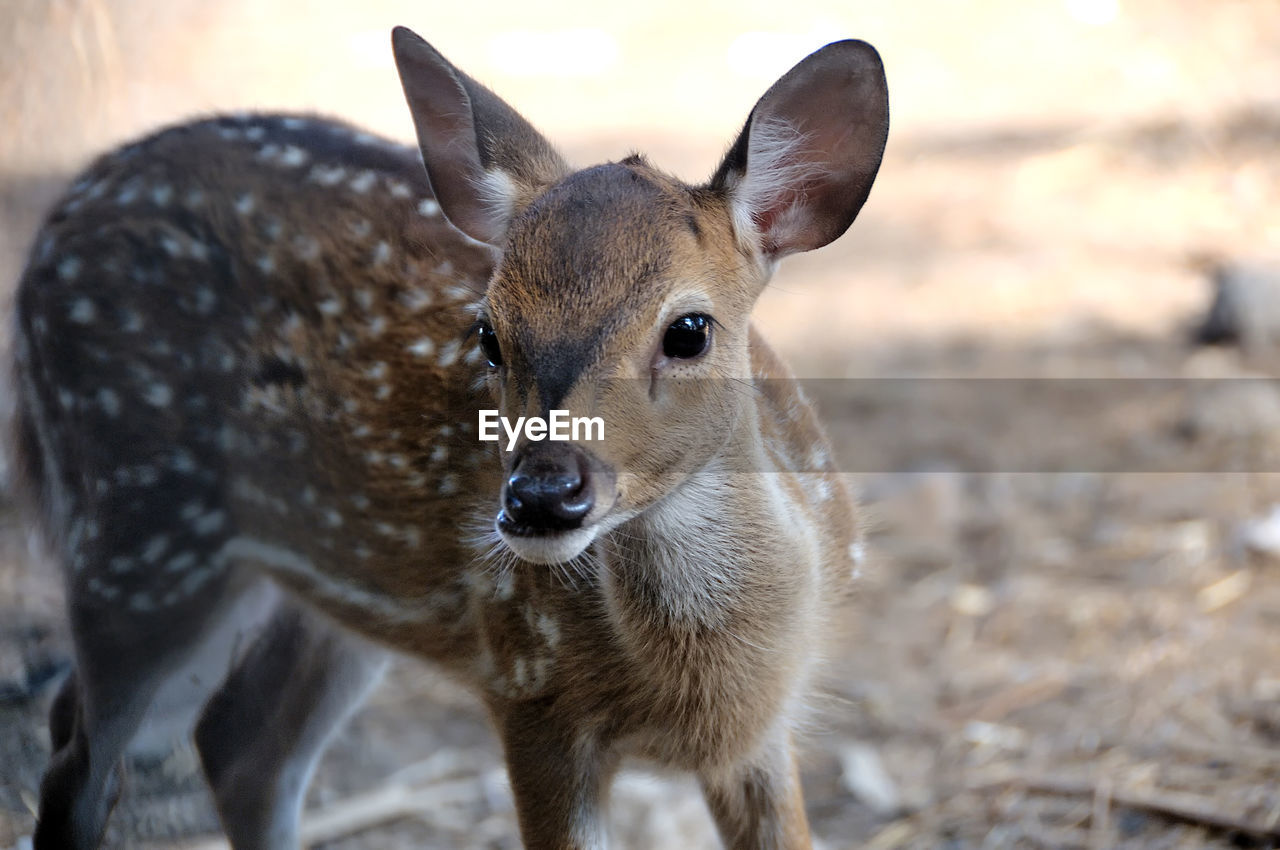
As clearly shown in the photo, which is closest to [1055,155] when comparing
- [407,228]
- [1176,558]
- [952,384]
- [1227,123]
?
[1227,123]

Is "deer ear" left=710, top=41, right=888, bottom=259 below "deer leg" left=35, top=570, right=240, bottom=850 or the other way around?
the other way around

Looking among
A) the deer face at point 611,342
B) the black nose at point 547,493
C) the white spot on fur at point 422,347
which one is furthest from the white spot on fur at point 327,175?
the black nose at point 547,493

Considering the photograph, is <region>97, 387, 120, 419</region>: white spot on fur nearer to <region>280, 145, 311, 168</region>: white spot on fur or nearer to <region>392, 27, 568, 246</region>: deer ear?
<region>280, 145, 311, 168</region>: white spot on fur

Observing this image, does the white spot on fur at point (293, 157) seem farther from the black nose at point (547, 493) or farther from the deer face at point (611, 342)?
the black nose at point (547, 493)

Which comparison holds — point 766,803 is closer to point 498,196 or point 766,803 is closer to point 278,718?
point 278,718

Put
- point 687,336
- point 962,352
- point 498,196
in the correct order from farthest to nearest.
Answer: point 962,352
point 498,196
point 687,336

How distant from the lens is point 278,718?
341cm

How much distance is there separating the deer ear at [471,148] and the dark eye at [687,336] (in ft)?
1.46

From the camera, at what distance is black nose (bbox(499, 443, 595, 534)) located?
204cm

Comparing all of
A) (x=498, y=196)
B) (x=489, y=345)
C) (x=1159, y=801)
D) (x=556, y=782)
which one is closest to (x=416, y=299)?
(x=498, y=196)

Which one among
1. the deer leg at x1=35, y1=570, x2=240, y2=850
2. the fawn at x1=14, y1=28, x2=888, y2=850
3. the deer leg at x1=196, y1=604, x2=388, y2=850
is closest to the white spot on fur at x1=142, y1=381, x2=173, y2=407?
the fawn at x1=14, y1=28, x2=888, y2=850

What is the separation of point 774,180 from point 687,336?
1.24ft

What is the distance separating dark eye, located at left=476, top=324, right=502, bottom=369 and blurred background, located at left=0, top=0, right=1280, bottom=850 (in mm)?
731

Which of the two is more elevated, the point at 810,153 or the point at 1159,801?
the point at 810,153
